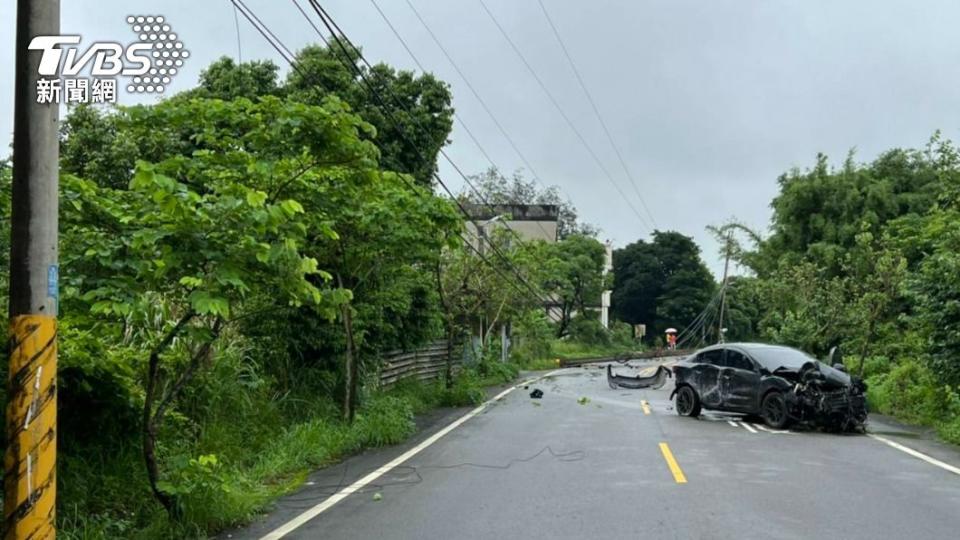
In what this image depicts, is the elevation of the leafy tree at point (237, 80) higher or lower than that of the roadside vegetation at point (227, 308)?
higher

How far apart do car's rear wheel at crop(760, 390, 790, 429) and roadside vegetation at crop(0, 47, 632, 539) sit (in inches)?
281

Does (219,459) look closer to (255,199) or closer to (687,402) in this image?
(255,199)

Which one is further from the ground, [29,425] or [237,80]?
[237,80]

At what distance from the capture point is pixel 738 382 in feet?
60.2

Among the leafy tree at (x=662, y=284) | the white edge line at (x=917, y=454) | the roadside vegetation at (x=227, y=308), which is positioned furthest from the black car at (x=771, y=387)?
the leafy tree at (x=662, y=284)

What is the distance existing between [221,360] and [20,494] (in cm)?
699

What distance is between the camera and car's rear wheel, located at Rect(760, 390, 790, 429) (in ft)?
55.5

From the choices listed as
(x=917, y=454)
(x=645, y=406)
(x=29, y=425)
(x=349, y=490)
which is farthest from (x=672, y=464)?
(x=645, y=406)

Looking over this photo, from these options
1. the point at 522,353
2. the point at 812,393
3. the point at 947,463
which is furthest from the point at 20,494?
the point at 522,353

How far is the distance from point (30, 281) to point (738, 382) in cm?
1543

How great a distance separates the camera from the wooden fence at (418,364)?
69.7ft

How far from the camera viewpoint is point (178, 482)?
798 centimetres

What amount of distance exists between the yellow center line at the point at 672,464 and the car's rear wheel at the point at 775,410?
3.86 metres

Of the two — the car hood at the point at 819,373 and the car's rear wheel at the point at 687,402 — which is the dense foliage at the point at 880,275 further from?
the car's rear wheel at the point at 687,402
